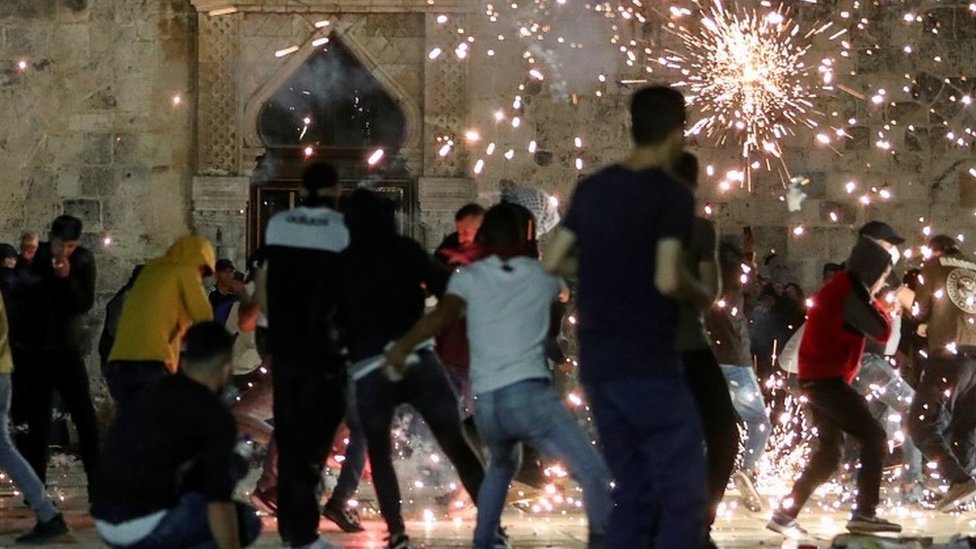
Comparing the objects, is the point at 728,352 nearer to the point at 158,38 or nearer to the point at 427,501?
the point at 427,501

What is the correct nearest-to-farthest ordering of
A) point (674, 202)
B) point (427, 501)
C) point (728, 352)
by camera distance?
1. point (674, 202)
2. point (728, 352)
3. point (427, 501)

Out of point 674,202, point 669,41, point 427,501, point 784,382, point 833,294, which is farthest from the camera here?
point 669,41

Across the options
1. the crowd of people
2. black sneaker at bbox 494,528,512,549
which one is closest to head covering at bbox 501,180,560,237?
the crowd of people

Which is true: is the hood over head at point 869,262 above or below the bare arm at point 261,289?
above

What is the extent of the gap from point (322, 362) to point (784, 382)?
709 cm

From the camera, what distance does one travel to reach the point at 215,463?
7.44 meters

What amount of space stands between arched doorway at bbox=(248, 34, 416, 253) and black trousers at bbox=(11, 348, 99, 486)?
5826mm

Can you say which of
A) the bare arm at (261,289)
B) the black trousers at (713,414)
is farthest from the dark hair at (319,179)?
the black trousers at (713,414)

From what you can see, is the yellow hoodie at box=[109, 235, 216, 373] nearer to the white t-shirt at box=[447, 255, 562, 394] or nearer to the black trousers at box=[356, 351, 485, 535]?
the black trousers at box=[356, 351, 485, 535]

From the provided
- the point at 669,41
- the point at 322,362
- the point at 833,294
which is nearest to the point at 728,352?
the point at 833,294

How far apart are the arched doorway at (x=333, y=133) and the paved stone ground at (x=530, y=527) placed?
15.0ft

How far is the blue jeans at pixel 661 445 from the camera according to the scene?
7398mm

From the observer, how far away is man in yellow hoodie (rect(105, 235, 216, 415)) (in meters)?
10.1

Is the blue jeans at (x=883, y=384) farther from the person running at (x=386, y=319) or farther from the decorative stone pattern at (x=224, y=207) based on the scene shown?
the decorative stone pattern at (x=224, y=207)
